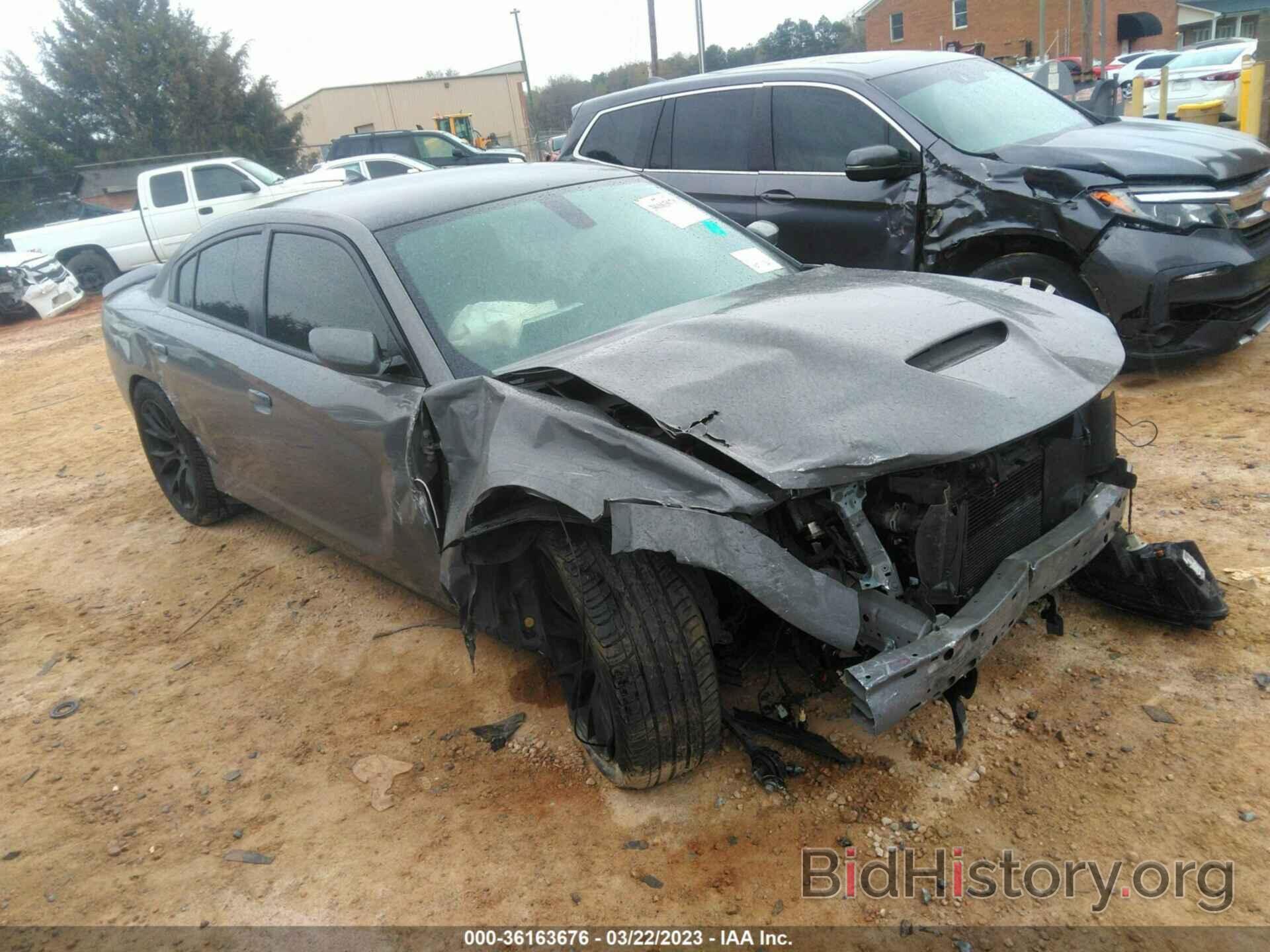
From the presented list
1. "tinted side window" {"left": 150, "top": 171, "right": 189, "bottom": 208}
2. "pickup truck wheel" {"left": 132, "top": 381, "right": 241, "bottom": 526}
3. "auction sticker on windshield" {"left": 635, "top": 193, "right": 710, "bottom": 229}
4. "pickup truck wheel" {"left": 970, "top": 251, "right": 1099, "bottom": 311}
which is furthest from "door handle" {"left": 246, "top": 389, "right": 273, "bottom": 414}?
"tinted side window" {"left": 150, "top": 171, "right": 189, "bottom": 208}

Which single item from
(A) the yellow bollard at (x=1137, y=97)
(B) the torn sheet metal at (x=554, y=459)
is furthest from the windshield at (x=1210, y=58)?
(B) the torn sheet metal at (x=554, y=459)

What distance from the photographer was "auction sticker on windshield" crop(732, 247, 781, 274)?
3.65 meters

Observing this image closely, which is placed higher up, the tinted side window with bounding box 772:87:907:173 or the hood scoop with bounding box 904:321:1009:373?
the tinted side window with bounding box 772:87:907:173

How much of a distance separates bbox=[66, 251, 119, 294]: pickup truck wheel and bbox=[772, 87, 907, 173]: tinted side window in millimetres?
13200

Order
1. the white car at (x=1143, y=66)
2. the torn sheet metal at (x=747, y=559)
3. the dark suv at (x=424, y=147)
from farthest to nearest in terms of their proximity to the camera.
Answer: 1. the white car at (x=1143, y=66)
2. the dark suv at (x=424, y=147)
3. the torn sheet metal at (x=747, y=559)

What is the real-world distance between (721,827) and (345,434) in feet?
6.00

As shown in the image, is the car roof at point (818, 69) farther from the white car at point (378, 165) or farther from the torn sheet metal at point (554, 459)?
the white car at point (378, 165)

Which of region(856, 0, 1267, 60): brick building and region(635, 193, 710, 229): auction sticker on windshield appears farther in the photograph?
region(856, 0, 1267, 60): brick building

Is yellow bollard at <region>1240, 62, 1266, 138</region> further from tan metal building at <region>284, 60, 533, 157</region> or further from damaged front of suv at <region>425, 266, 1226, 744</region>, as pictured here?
tan metal building at <region>284, 60, 533, 157</region>

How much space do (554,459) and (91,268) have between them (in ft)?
52.4

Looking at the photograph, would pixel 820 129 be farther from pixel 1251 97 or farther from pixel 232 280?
pixel 1251 97

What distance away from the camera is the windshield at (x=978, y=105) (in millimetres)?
5336

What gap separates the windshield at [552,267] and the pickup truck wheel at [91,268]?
14248 mm

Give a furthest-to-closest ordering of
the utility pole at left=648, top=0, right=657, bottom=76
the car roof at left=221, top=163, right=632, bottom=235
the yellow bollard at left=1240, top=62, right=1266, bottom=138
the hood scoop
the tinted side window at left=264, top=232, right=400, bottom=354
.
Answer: the utility pole at left=648, top=0, right=657, bottom=76 → the yellow bollard at left=1240, top=62, right=1266, bottom=138 → the car roof at left=221, top=163, right=632, bottom=235 → the tinted side window at left=264, top=232, right=400, bottom=354 → the hood scoop
